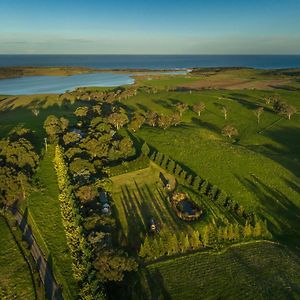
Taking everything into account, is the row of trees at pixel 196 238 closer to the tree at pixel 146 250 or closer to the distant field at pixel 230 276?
the tree at pixel 146 250

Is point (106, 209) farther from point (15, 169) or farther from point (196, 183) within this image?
point (15, 169)

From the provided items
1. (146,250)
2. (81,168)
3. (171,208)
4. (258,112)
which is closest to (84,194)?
(81,168)

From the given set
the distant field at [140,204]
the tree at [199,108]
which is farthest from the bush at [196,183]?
the tree at [199,108]

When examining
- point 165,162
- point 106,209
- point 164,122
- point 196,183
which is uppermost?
point 164,122

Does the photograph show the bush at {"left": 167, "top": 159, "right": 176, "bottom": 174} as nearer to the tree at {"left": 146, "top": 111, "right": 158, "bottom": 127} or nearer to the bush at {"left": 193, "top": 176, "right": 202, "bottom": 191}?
the bush at {"left": 193, "top": 176, "right": 202, "bottom": 191}

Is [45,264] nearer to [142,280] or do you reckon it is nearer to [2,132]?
[142,280]

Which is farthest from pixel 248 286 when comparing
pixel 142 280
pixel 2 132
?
pixel 2 132
